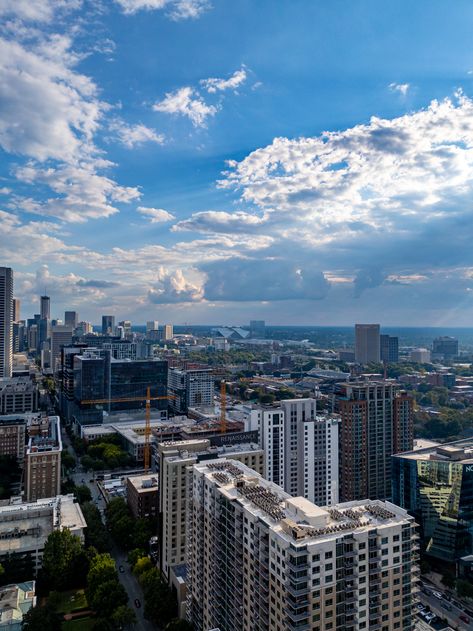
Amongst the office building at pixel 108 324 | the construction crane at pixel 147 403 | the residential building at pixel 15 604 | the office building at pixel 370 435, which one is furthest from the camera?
the office building at pixel 108 324

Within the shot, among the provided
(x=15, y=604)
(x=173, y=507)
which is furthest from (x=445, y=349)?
(x=15, y=604)

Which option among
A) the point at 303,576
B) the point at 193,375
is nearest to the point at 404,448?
the point at 303,576

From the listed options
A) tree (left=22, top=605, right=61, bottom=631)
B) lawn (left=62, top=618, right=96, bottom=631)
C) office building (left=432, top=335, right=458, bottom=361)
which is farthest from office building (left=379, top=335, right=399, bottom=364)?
tree (left=22, top=605, right=61, bottom=631)

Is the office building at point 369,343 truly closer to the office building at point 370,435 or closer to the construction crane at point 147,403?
the construction crane at point 147,403

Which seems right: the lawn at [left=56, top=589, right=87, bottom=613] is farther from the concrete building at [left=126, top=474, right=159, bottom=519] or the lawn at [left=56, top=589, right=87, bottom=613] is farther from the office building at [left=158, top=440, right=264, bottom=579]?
the concrete building at [left=126, top=474, right=159, bottom=519]

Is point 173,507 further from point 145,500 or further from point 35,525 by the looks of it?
point 35,525

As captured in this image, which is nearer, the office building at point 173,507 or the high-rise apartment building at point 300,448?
the office building at point 173,507

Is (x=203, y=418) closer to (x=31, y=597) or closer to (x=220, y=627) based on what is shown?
(x=31, y=597)

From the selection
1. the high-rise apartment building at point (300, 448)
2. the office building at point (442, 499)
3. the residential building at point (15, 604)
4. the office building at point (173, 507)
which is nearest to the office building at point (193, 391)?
the high-rise apartment building at point (300, 448)
